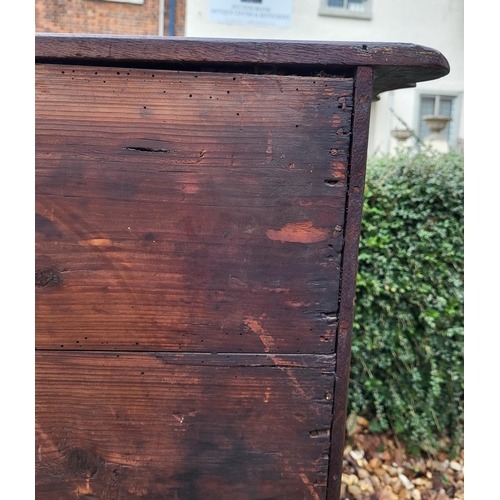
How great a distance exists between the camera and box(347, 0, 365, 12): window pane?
19.4 feet

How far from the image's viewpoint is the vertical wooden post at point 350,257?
2.60 feet

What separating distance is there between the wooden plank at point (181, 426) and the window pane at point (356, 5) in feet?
21.3

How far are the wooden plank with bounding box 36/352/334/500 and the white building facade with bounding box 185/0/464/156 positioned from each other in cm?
455

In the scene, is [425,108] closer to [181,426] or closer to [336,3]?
[336,3]

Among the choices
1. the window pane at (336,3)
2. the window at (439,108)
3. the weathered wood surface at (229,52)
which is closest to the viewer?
the weathered wood surface at (229,52)

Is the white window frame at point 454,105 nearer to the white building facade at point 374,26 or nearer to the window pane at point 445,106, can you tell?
the white building facade at point 374,26

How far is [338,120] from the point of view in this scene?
799 millimetres

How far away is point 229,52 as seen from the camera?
2.49 feet

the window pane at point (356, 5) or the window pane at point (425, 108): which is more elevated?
the window pane at point (356, 5)

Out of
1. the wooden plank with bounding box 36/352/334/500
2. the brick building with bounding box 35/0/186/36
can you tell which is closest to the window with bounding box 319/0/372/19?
the brick building with bounding box 35/0/186/36

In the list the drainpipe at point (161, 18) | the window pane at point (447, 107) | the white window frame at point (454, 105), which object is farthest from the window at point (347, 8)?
the drainpipe at point (161, 18)

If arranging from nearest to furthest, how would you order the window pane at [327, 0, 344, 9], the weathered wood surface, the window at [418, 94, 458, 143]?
the weathered wood surface, the window pane at [327, 0, 344, 9], the window at [418, 94, 458, 143]

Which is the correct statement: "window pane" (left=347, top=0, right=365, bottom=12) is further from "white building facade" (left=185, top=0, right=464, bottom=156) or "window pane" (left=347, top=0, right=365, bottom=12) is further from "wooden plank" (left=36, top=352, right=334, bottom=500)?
"wooden plank" (left=36, top=352, right=334, bottom=500)

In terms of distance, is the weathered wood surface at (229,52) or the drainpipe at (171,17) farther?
the drainpipe at (171,17)
